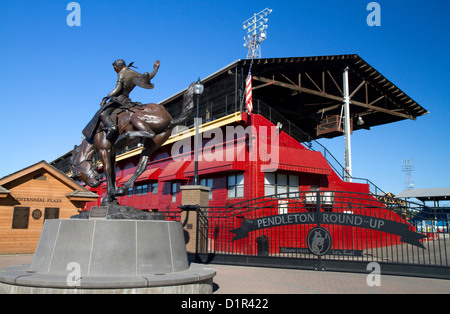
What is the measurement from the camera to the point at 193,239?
47.4 feet

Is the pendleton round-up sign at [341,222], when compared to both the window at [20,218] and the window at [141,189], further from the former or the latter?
the window at [141,189]

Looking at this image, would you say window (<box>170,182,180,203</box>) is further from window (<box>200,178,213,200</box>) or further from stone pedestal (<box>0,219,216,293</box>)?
stone pedestal (<box>0,219,216,293</box>)

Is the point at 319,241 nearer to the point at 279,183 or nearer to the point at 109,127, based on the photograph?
the point at 109,127

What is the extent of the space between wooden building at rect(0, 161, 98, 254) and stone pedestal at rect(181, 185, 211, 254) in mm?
6563

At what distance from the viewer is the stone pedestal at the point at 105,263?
5988 millimetres

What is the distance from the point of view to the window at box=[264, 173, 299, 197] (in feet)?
68.8

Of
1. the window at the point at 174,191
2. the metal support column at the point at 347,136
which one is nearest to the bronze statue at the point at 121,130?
the window at the point at 174,191

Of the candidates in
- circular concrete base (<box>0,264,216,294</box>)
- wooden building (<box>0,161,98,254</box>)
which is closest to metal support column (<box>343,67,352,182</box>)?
wooden building (<box>0,161,98,254</box>)

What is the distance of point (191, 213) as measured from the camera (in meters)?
14.5

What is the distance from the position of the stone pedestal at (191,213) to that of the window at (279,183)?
633 centimetres

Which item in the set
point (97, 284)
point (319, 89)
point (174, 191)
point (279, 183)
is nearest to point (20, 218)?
point (174, 191)

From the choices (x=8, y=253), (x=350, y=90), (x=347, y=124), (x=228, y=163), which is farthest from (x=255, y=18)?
(x=8, y=253)

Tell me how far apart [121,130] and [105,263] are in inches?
130

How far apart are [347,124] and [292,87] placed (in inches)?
215
